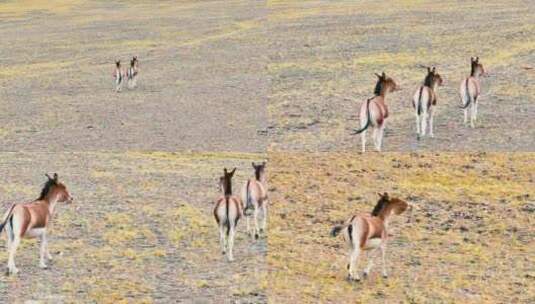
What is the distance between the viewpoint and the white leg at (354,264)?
39.5 feet

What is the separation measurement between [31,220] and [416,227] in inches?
277

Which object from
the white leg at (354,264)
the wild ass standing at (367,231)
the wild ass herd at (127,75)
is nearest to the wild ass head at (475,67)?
the wild ass standing at (367,231)

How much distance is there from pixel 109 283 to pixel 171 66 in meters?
30.6

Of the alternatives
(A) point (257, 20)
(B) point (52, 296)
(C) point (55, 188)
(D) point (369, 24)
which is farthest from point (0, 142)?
(A) point (257, 20)

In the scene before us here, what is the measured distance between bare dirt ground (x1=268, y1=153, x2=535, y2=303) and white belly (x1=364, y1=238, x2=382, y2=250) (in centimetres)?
61

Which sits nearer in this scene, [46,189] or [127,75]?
[46,189]

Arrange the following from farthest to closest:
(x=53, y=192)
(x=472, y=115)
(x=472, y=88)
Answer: (x=472, y=115)
(x=472, y=88)
(x=53, y=192)

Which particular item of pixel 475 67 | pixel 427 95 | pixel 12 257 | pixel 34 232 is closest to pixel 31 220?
pixel 34 232

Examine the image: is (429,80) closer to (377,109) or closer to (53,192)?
(377,109)

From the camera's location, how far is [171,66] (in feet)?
141

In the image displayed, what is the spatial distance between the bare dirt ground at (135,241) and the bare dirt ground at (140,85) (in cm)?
337

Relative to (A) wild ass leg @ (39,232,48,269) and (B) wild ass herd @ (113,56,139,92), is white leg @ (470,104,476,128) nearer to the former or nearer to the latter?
(A) wild ass leg @ (39,232,48,269)

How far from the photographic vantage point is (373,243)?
40.2 ft

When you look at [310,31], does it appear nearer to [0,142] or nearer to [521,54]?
[521,54]
